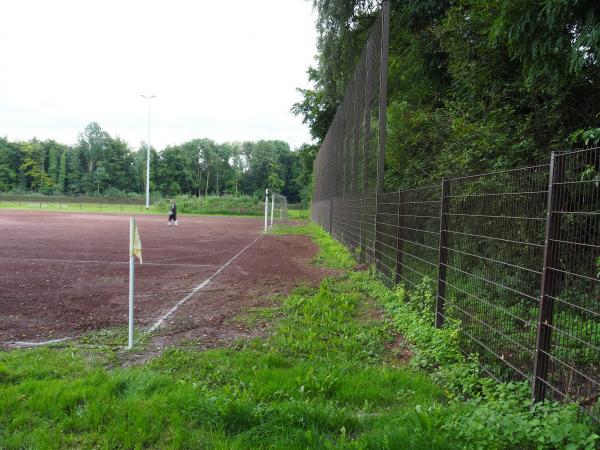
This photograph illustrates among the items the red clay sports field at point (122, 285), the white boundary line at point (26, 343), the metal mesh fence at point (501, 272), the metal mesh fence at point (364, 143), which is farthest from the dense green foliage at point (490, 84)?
the white boundary line at point (26, 343)

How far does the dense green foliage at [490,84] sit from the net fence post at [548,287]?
1720mm

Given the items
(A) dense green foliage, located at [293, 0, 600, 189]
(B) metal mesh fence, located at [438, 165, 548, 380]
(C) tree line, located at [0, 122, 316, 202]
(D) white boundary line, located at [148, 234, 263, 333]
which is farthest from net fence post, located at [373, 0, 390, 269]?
(C) tree line, located at [0, 122, 316, 202]

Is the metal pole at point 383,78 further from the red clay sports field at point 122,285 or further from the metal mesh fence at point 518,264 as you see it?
the red clay sports field at point 122,285

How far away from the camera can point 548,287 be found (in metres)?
2.55

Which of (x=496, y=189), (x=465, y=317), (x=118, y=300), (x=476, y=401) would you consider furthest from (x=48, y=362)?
(x=496, y=189)

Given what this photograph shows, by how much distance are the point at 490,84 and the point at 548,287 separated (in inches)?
210

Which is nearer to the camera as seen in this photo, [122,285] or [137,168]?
[122,285]

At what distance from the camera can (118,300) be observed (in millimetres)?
6570

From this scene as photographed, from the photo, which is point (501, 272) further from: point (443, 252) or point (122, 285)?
point (122, 285)

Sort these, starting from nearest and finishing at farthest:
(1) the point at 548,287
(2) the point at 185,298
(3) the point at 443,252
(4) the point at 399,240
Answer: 1. (1) the point at 548,287
2. (3) the point at 443,252
3. (4) the point at 399,240
4. (2) the point at 185,298

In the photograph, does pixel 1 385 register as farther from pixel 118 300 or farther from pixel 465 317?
pixel 465 317

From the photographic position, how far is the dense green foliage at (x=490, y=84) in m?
4.75

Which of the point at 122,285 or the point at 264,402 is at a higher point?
the point at 264,402

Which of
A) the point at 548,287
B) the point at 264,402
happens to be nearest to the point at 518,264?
the point at 548,287
